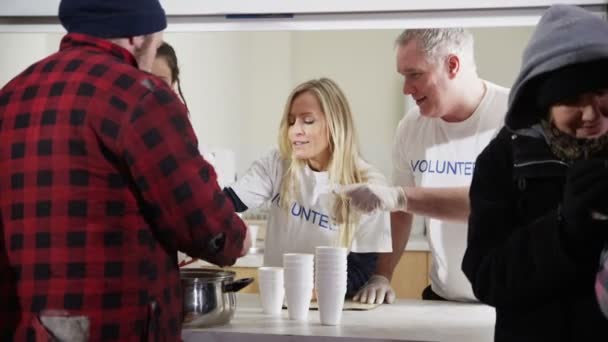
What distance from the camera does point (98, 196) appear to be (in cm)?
130

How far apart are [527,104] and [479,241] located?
0.22 m

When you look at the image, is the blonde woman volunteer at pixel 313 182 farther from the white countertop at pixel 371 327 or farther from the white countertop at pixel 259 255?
the white countertop at pixel 259 255

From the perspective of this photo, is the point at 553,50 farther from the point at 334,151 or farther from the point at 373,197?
the point at 334,151

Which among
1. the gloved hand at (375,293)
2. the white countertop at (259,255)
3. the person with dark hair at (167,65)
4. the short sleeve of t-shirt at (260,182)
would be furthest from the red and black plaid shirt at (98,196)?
the white countertop at (259,255)

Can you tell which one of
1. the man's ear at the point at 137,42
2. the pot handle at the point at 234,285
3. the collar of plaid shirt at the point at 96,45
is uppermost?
the man's ear at the point at 137,42

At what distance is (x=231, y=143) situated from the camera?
2.94m

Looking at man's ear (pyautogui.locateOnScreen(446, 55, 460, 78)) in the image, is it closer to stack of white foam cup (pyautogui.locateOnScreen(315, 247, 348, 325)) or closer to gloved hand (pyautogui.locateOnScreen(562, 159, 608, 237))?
stack of white foam cup (pyautogui.locateOnScreen(315, 247, 348, 325))

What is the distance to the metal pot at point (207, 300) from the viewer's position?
1.61 metres

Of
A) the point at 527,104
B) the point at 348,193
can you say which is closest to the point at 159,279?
the point at 527,104

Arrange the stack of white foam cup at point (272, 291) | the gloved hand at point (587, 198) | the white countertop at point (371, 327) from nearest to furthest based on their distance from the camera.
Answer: the gloved hand at point (587, 198) → the white countertop at point (371, 327) → the stack of white foam cup at point (272, 291)

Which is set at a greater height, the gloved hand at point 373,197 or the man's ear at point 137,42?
the man's ear at point 137,42

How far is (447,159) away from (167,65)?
803mm

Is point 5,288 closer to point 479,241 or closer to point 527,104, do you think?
point 479,241

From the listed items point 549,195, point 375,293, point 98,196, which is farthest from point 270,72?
point 549,195
